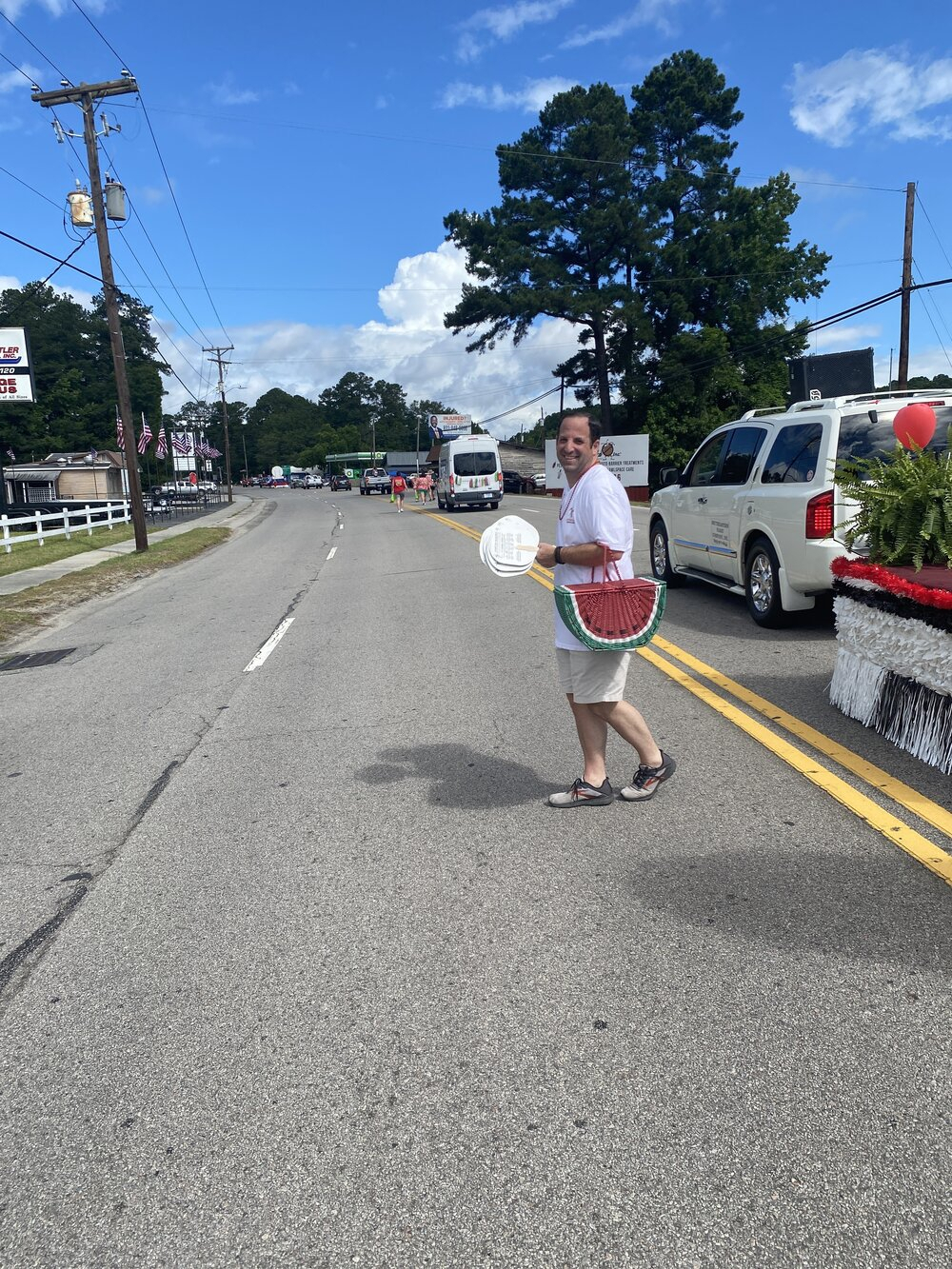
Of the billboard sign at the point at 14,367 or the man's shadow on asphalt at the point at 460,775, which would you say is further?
the billboard sign at the point at 14,367

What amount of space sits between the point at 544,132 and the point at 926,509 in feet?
158

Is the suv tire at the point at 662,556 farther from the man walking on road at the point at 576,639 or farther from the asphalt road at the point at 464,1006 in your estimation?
the man walking on road at the point at 576,639

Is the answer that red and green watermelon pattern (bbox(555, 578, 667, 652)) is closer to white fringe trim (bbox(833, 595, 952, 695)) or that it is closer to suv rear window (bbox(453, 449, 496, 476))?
white fringe trim (bbox(833, 595, 952, 695))

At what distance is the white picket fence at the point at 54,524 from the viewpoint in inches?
864

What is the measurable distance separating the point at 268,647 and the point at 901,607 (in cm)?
620

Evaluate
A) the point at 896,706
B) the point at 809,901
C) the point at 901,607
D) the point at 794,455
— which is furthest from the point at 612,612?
the point at 794,455

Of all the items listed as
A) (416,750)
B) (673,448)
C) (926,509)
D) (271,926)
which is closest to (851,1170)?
(271,926)

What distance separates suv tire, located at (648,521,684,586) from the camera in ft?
37.9

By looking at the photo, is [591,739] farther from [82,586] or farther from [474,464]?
→ [474,464]

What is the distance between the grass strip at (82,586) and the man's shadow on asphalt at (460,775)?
754 centimetres

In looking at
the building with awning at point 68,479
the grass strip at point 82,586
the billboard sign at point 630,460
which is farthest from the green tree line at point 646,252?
the grass strip at point 82,586

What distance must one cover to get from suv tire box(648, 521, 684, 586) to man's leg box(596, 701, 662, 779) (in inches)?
270

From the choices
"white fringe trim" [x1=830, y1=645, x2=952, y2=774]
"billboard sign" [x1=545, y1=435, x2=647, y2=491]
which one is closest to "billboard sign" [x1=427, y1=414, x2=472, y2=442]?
"billboard sign" [x1=545, y1=435, x2=647, y2=491]

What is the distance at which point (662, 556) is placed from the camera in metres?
11.8
